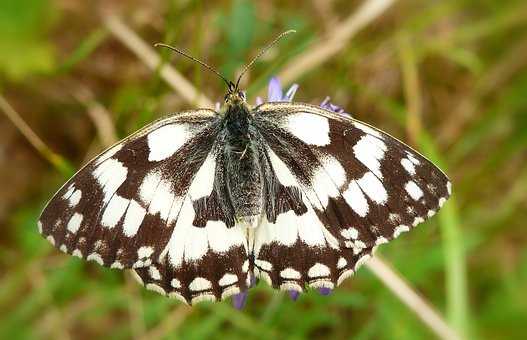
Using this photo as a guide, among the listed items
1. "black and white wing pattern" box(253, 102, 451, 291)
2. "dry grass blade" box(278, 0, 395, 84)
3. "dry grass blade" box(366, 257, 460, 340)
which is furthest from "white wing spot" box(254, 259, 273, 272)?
"dry grass blade" box(278, 0, 395, 84)

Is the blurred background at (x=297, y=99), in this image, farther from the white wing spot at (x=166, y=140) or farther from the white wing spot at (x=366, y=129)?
the white wing spot at (x=366, y=129)

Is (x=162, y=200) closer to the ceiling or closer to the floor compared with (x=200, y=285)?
closer to the ceiling

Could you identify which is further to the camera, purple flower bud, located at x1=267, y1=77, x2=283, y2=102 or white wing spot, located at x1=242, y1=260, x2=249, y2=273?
purple flower bud, located at x1=267, y1=77, x2=283, y2=102

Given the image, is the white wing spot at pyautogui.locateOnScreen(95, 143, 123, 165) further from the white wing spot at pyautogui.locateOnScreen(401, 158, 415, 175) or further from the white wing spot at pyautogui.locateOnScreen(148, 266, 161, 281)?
the white wing spot at pyautogui.locateOnScreen(401, 158, 415, 175)

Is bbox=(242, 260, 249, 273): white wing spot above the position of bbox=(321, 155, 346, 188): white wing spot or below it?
below

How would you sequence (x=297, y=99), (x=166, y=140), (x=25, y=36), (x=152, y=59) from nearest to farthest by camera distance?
(x=166, y=140)
(x=152, y=59)
(x=297, y=99)
(x=25, y=36)

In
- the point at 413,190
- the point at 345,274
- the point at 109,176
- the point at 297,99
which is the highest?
the point at 297,99

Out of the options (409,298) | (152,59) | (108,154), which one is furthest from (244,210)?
(152,59)

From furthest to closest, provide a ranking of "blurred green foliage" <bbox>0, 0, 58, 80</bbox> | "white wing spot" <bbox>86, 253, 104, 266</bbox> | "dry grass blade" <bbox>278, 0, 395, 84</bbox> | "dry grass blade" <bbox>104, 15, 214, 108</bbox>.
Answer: "blurred green foliage" <bbox>0, 0, 58, 80</bbox> → "dry grass blade" <bbox>278, 0, 395, 84</bbox> → "dry grass blade" <bbox>104, 15, 214, 108</bbox> → "white wing spot" <bbox>86, 253, 104, 266</bbox>

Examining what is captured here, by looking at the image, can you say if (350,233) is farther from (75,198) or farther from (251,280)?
(75,198)
